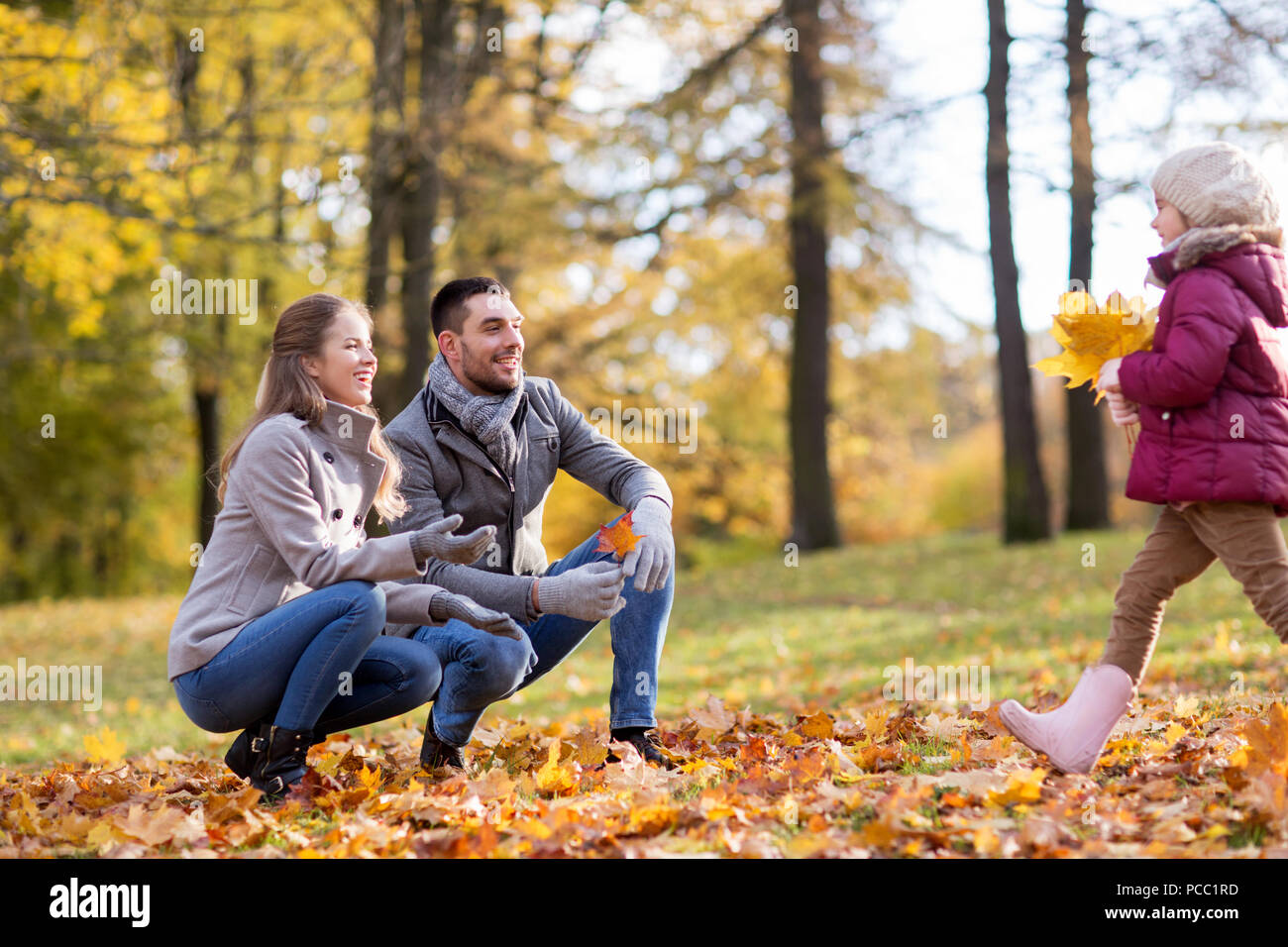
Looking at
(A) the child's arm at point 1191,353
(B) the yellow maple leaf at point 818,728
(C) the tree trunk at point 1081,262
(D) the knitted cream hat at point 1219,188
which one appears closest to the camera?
(A) the child's arm at point 1191,353

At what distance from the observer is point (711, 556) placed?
2694cm

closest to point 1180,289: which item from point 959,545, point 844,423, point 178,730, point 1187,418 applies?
point 1187,418

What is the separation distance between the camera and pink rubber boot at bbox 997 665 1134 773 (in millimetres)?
3223

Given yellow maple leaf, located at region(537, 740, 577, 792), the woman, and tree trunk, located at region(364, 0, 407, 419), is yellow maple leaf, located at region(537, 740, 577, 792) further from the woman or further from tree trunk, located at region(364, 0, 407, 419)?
tree trunk, located at region(364, 0, 407, 419)

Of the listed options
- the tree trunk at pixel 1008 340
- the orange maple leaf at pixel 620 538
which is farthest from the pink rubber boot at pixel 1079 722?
the tree trunk at pixel 1008 340

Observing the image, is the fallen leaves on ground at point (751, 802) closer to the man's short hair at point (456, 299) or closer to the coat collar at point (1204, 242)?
the coat collar at point (1204, 242)

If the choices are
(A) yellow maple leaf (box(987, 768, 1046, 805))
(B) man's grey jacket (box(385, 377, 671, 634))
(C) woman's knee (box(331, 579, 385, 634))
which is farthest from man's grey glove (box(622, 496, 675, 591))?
(A) yellow maple leaf (box(987, 768, 1046, 805))

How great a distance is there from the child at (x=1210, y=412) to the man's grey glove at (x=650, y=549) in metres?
1.15

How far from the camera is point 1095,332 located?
11.6ft

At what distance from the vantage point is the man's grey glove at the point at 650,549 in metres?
3.64

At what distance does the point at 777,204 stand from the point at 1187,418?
1413 centimetres

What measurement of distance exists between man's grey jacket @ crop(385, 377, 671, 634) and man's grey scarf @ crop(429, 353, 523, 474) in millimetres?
40
